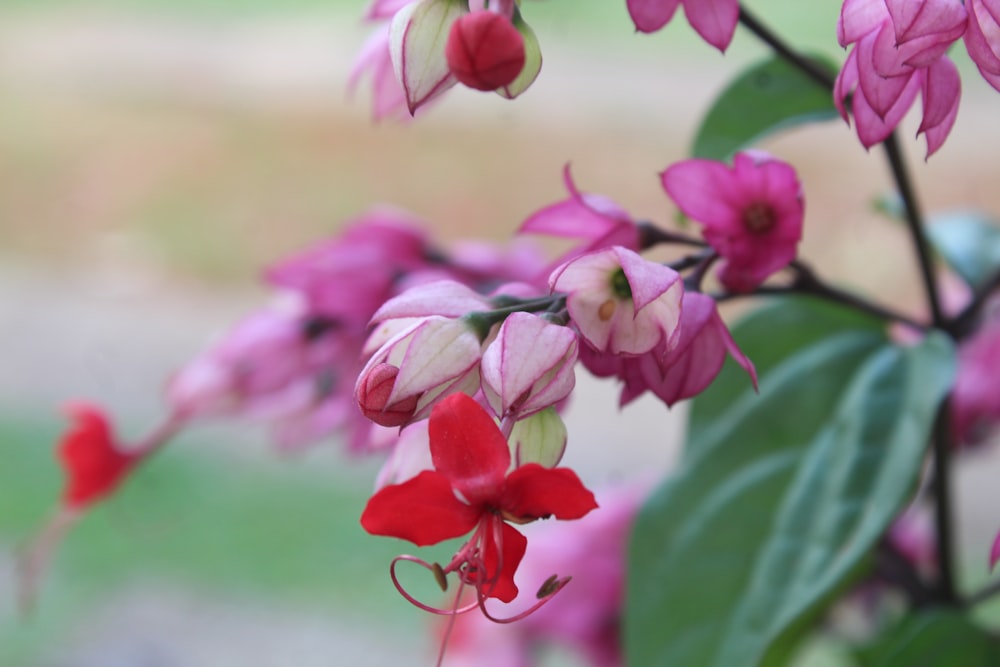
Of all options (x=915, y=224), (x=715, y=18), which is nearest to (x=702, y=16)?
(x=715, y=18)

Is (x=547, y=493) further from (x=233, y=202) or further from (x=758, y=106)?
(x=233, y=202)

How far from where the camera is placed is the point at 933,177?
2008mm

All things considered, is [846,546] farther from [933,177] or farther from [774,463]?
[933,177]

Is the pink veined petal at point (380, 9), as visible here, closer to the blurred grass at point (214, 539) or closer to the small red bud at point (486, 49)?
the small red bud at point (486, 49)

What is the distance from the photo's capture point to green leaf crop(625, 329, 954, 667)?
293 mm

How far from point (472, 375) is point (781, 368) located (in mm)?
163

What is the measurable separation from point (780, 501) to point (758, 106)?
0.10m

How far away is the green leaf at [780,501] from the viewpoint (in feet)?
0.96

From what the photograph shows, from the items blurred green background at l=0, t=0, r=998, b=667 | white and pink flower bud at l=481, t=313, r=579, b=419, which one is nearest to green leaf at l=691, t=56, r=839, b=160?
white and pink flower bud at l=481, t=313, r=579, b=419

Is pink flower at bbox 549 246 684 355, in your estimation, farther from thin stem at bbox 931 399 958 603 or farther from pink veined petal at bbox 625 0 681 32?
thin stem at bbox 931 399 958 603

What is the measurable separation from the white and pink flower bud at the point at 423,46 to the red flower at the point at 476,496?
0.19ft

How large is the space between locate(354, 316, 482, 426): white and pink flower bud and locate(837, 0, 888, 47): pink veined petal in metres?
0.08

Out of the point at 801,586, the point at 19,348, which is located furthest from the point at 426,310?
the point at 19,348

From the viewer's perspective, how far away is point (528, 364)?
0.61 ft
